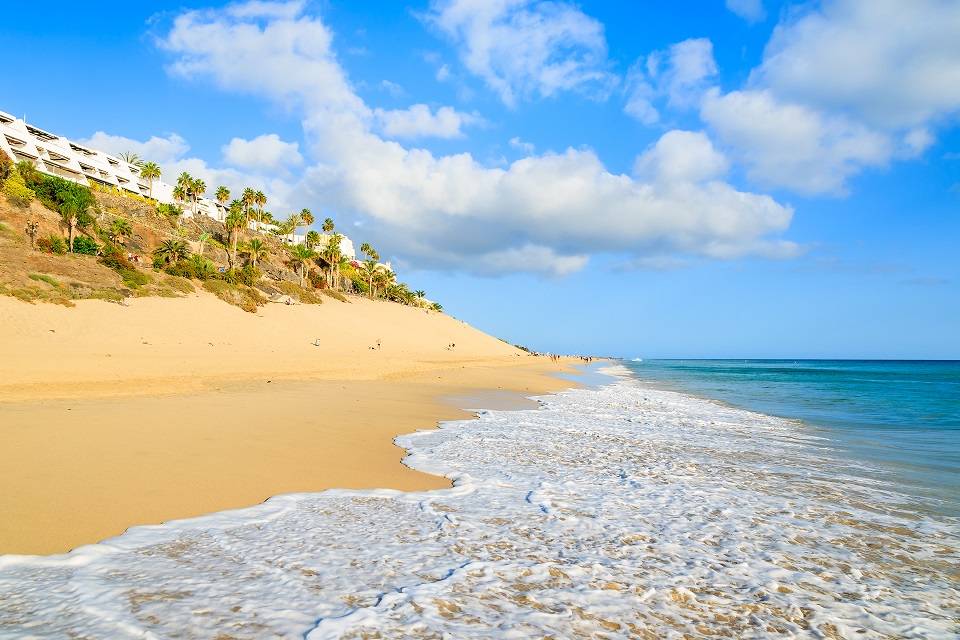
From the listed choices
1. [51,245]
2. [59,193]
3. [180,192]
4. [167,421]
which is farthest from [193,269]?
[167,421]

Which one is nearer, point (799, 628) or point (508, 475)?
point (799, 628)

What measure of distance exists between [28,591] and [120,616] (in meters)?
0.89

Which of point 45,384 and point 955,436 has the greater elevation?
point 45,384

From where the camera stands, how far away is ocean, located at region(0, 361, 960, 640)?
3.18 m

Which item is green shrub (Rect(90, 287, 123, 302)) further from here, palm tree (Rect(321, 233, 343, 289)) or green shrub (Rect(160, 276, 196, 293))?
palm tree (Rect(321, 233, 343, 289))

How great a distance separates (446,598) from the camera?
136 inches

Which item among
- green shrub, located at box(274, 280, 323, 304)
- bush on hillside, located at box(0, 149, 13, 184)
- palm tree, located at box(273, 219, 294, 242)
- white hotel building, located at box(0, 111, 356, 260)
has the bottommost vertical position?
green shrub, located at box(274, 280, 323, 304)

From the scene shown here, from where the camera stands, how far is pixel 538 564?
4.08m

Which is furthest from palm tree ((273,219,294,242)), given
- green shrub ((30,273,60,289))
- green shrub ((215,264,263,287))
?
green shrub ((30,273,60,289))

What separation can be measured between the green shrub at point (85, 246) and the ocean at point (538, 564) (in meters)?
41.5

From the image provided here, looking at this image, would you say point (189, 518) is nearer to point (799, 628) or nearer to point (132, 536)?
point (132, 536)

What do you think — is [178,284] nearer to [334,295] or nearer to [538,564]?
[334,295]

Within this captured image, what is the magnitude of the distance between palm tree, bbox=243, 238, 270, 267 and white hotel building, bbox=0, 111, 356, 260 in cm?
1689

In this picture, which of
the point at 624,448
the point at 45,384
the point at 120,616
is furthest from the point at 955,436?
the point at 45,384
